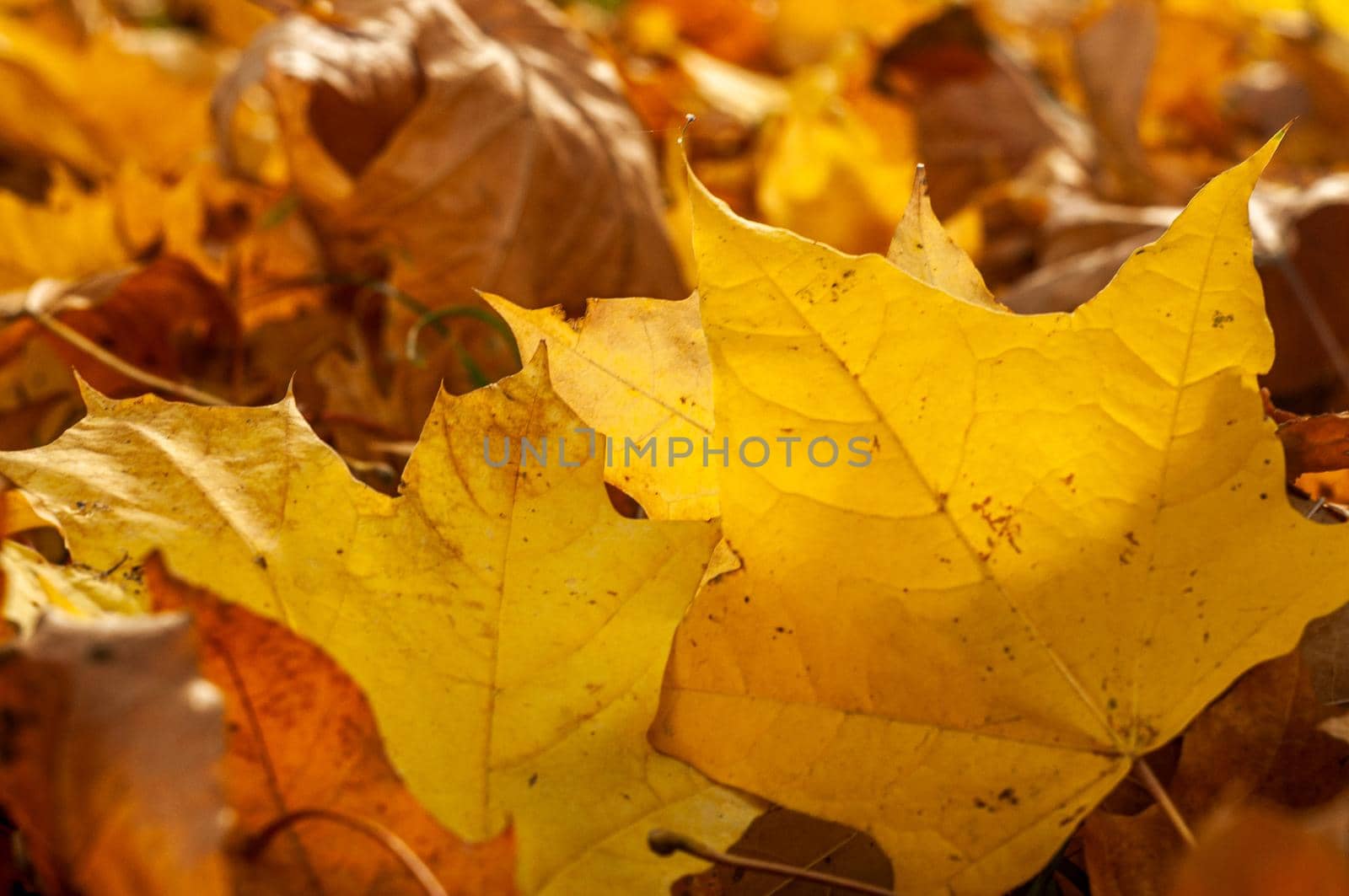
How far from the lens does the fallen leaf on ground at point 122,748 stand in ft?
0.86

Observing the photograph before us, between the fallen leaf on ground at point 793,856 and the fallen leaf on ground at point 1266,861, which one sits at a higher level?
the fallen leaf on ground at point 1266,861

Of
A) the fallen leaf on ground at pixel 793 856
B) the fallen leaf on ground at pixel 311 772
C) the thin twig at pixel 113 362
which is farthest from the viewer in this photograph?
the thin twig at pixel 113 362

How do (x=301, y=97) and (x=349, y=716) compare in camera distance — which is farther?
(x=301, y=97)

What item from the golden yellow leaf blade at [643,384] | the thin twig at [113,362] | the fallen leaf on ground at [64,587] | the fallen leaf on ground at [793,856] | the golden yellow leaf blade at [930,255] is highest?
the golden yellow leaf blade at [930,255]

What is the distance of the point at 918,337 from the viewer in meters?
0.41

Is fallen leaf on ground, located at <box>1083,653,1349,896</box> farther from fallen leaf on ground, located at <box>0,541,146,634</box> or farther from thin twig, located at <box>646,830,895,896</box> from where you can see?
fallen leaf on ground, located at <box>0,541,146,634</box>

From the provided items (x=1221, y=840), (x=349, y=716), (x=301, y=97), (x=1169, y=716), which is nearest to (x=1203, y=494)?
(x=1169, y=716)

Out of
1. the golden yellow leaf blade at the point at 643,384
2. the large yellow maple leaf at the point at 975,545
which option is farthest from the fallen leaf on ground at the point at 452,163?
the large yellow maple leaf at the point at 975,545

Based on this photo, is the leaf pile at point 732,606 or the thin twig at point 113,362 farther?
the thin twig at point 113,362

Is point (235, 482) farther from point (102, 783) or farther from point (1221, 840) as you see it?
point (1221, 840)

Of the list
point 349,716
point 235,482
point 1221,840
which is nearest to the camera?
point 1221,840

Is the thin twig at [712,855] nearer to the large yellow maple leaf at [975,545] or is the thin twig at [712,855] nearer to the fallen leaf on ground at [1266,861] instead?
the large yellow maple leaf at [975,545]

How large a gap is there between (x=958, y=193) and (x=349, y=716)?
1.33 m

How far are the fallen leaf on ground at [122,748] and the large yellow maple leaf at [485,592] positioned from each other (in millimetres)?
137
